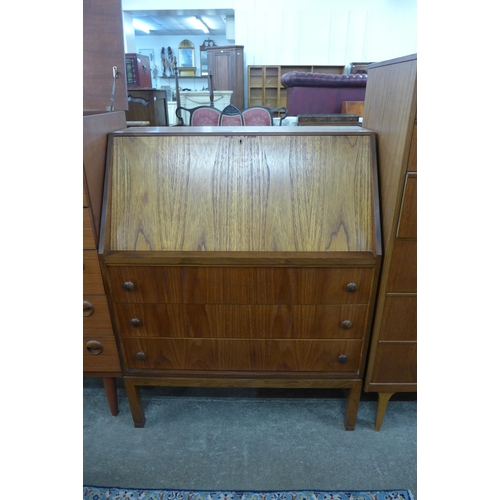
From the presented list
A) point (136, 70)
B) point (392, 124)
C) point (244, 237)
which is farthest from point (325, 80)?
point (244, 237)

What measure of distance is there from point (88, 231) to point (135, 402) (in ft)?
2.41

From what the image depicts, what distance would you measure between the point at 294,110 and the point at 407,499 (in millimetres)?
4451

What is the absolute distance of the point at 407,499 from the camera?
122 cm

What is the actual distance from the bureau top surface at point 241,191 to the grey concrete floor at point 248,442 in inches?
31.8

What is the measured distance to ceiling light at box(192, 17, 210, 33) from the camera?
937cm

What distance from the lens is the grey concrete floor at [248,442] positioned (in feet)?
4.27

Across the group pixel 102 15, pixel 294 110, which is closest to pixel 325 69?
pixel 294 110

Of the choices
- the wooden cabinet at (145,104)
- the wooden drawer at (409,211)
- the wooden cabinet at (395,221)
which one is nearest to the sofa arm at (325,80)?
the wooden cabinet at (145,104)

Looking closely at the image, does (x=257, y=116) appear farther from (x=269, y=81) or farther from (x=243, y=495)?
(x=269, y=81)

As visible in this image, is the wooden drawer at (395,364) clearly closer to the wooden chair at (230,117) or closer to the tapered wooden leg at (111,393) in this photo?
the tapered wooden leg at (111,393)

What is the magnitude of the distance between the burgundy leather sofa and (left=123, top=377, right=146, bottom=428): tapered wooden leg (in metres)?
4.20

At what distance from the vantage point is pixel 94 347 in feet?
4.45

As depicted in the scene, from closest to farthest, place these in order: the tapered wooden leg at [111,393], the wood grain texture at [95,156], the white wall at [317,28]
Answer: the wood grain texture at [95,156] → the tapered wooden leg at [111,393] → the white wall at [317,28]

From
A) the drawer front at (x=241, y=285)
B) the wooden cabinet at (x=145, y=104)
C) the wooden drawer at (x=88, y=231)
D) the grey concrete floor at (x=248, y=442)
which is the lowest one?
the grey concrete floor at (x=248, y=442)
